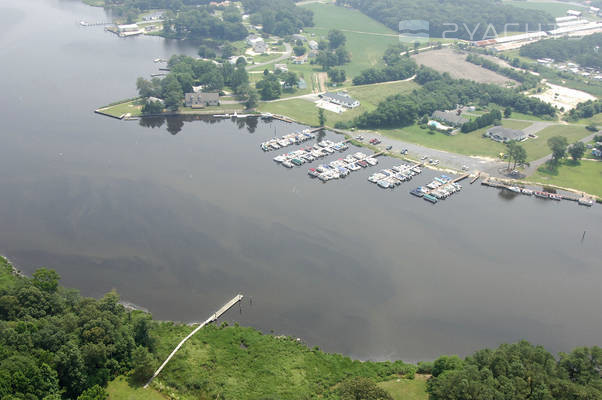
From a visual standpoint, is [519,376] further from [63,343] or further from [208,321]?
[63,343]

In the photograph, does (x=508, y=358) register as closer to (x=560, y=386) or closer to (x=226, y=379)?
(x=560, y=386)

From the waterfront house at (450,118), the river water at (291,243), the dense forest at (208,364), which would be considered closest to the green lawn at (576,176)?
the river water at (291,243)

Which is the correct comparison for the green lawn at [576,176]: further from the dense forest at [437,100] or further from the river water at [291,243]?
the dense forest at [437,100]

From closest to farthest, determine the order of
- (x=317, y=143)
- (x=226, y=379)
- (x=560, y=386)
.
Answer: (x=560, y=386), (x=226, y=379), (x=317, y=143)

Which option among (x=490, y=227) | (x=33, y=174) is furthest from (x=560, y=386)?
(x=33, y=174)

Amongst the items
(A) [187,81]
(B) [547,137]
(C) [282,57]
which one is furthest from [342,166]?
(C) [282,57]

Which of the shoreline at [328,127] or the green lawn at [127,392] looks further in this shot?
the shoreline at [328,127]

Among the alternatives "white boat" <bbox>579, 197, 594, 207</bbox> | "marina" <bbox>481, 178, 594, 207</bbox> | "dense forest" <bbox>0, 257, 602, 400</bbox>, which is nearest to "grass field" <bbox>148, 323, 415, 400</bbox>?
"dense forest" <bbox>0, 257, 602, 400</bbox>
